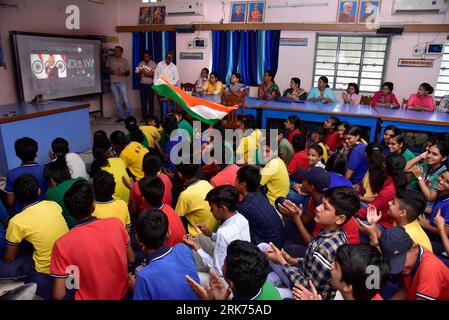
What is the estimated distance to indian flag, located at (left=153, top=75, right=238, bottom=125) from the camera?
4531 mm

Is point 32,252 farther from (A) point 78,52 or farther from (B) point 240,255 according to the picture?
(A) point 78,52

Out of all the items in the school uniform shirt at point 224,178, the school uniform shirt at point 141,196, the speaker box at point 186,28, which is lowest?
the school uniform shirt at point 141,196

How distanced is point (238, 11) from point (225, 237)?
638cm

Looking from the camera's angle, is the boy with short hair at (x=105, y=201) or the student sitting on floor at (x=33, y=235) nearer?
the student sitting on floor at (x=33, y=235)

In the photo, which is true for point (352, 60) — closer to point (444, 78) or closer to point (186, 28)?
point (444, 78)

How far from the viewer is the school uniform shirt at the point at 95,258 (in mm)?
1519

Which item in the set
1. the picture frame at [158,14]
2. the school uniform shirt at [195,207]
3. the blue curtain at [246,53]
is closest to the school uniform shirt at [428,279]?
the school uniform shirt at [195,207]

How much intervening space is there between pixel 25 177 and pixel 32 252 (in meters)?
0.49

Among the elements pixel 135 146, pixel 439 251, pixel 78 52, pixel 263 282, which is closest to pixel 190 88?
pixel 78 52

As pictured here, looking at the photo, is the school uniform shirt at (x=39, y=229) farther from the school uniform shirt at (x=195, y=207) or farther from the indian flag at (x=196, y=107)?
the indian flag at (x=196, y=107)

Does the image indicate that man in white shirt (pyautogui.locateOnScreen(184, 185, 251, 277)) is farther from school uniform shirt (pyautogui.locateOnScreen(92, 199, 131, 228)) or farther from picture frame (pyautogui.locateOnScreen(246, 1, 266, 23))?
picture frame (pyautogui.locateOnScreen(246, 1, 266, 23))

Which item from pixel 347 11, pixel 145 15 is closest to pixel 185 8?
pixel 145 15

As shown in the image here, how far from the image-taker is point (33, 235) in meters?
1.85

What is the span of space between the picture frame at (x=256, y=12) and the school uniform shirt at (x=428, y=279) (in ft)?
21.0
